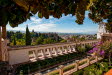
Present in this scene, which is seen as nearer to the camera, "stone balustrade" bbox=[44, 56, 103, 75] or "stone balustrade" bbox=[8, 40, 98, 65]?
"stone balustrade" bbox=[44, 56, 103, 75]

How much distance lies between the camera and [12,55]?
10938 mm

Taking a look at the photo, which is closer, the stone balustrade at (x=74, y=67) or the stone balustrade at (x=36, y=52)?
the stone balustrade at (x=74, y=67)

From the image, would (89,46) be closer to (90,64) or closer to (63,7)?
(90,64)

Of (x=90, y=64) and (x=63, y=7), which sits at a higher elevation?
(x=63, y=7)

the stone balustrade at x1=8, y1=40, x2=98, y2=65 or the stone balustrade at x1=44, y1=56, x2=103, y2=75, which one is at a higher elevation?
the stone balustrade at x1=8, y1=40, x2=98, y2=65

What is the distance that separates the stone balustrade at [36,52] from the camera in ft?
36.4

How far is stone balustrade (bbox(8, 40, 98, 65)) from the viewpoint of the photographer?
11.1 meters

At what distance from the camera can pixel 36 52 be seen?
13406 millimetres

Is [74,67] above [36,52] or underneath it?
underneath

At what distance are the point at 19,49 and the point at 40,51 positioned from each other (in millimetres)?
3735

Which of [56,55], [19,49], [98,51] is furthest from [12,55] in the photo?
[98,51]

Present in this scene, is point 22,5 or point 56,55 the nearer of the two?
point 22,5

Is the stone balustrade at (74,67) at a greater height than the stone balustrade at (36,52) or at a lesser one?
lesser

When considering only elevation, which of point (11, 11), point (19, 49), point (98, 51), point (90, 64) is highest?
point (11, 11)
